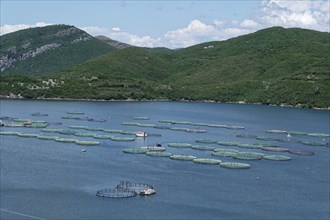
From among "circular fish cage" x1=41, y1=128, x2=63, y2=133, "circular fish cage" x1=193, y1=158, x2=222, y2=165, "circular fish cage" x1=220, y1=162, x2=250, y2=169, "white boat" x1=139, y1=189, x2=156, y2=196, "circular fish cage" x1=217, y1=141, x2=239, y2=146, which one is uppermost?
"circular fish cage" x1=41, y1=128, x2=63, y2=133

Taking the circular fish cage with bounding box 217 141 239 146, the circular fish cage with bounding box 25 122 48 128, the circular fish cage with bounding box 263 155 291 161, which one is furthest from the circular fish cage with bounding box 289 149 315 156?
the circular fish cage with bounding box 25 122 48 128

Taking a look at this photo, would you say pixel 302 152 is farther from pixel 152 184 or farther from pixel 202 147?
pixel 152 184

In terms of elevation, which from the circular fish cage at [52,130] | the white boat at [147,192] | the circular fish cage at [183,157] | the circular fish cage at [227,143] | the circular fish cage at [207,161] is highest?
the circular fish cage at [52,130]

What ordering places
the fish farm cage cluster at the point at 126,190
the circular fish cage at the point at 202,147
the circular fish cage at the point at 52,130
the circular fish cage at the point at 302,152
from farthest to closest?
the circular fish cage at the point at 52,130 → the circular fish cage at the point at 202,147 → the circular fish cage at the point at 302,152 → the fish farm cage cluster at the point at 126,190

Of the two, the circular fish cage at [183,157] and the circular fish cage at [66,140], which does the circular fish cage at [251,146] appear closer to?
the circular fish cage at [183,157]

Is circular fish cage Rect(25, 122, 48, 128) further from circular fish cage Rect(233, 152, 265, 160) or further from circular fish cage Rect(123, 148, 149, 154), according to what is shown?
circular fish cage Rect(233, 152, 265, 160)

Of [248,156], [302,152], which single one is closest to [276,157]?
[248,156]

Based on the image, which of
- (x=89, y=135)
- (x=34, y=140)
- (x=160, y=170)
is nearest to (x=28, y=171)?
(x=160, y=170)

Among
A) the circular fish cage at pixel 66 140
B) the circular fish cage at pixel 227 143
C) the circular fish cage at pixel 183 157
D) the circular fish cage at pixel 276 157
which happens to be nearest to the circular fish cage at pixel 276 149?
the circular fish cage at pixel 227 143

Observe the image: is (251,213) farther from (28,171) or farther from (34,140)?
(34,140)
